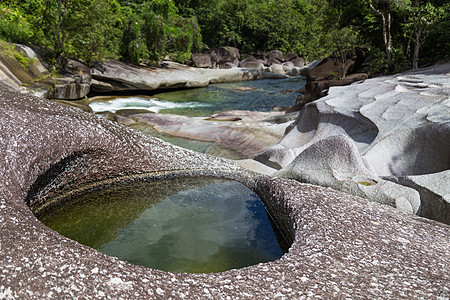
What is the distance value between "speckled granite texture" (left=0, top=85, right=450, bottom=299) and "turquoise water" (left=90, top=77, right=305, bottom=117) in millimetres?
9023

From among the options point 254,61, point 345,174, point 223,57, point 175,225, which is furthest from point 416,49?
point 223,57

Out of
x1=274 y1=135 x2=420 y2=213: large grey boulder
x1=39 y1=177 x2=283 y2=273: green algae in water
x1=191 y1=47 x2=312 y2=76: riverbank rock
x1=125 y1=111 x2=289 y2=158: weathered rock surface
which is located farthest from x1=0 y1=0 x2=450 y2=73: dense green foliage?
x1=274 y1=135 x2=420 y2=213: large grey boulder

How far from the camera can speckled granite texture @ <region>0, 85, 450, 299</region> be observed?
250cm

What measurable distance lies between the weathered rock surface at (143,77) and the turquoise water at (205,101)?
56 cm

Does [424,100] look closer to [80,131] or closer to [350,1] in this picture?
[80,131]

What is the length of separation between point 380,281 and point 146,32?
2090 centimetres

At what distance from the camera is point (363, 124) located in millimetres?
6859

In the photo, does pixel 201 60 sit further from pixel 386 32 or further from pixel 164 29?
pixel 386 32

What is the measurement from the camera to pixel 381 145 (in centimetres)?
589

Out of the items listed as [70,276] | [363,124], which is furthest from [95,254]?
[363,124]

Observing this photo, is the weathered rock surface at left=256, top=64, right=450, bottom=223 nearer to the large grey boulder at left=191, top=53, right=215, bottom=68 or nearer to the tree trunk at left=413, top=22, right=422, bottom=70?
the tree trunk at left=413, top=22, right=422, bottom=70

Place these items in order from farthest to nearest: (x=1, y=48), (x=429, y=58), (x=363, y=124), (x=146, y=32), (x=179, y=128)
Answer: (x=146, y=32) < (x=429, y=58) < (x=179, y=128) < (x=1, y=48) < (x=363, y=124)

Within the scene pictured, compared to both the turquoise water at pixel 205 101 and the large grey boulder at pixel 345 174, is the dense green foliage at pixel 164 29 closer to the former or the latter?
the turquoise water at pixel 205 101

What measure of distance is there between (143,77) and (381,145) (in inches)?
579
